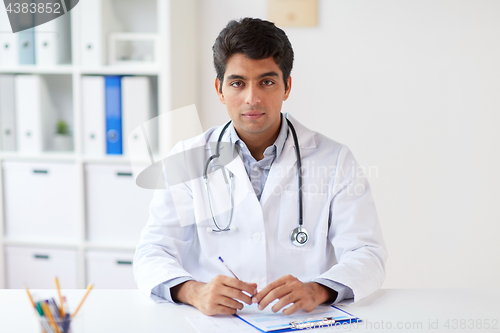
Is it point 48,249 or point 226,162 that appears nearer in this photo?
point 226,162

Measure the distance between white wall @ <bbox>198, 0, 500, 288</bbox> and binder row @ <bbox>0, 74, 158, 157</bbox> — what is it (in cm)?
35

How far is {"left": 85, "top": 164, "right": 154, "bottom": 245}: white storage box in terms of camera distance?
85.8 inches

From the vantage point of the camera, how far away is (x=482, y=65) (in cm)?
214

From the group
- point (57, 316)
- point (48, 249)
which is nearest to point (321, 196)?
point (57, 316)

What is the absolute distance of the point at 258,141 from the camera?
152 cm

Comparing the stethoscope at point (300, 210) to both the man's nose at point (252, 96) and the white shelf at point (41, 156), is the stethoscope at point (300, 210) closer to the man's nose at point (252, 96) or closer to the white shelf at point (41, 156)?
the man's nose at point (252, 96)

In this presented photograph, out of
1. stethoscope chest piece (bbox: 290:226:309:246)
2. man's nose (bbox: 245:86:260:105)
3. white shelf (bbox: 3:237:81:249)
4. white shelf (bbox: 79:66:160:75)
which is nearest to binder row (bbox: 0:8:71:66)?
white shelf (bbox: 79:66:160:75)

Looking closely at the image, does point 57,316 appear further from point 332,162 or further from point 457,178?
point 457,178

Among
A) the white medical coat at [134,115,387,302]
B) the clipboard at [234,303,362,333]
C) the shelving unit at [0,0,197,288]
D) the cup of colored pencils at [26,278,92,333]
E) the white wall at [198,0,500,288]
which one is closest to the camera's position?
the cup of colored pencils at [26,278,92,333]

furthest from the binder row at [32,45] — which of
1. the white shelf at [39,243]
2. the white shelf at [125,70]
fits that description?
the white shelf at [39,243]

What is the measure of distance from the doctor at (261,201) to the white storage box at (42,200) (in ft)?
3.23

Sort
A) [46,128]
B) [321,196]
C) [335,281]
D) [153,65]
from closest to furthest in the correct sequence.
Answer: [335,281] → [321,196] → [153,65] → [46,128]

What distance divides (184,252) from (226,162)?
304mm

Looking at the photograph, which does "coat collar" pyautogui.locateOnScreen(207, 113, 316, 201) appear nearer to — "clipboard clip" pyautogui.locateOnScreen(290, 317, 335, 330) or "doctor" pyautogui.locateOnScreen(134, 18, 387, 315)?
"doctor" pyautogui.locateOnScreen(134, 18, 387, 315)
